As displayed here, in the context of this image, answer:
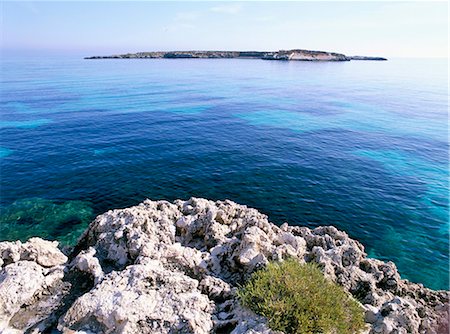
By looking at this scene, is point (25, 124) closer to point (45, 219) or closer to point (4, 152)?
point (4, 152)

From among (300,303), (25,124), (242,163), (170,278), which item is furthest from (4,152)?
(300,303)

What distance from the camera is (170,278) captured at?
1141cm

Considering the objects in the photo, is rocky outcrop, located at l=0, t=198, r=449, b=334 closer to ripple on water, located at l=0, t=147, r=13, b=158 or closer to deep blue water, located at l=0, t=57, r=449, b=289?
deep blue water, located at l=0, t=57, r=449, b=289

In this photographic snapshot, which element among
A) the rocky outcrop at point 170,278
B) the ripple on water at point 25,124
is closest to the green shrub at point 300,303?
the rocky outcrop at point 170,278

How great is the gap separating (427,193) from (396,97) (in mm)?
60300

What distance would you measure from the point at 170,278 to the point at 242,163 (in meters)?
26.3

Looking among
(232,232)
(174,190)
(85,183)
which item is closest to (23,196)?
(85,183)

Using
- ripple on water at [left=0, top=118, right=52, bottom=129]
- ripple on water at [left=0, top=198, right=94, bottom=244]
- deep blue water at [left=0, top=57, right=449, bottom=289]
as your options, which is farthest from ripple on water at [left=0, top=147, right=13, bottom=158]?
ripple on water at [left=0, top=198, right=94, bottom=244]

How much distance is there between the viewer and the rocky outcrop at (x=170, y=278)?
33.2 feet

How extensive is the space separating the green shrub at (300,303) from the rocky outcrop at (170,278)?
0.54 meters

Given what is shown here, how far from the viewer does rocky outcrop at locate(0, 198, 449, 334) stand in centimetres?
1012

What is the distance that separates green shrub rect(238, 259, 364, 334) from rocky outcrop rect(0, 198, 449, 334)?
54cm

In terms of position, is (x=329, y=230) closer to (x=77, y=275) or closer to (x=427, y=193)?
(x=77, y=275)

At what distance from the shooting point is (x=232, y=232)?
54.4ft
